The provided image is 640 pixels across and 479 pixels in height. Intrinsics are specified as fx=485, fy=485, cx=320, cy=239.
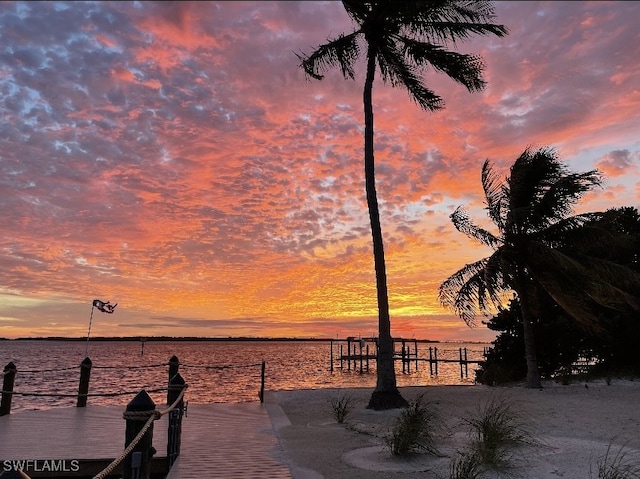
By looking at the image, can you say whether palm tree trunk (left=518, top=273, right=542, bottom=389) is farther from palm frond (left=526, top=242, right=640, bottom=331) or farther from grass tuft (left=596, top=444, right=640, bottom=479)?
grass tuft (left=596, top=444, right=640, bottom=479)

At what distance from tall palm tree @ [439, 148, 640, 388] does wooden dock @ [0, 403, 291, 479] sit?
1061 cm

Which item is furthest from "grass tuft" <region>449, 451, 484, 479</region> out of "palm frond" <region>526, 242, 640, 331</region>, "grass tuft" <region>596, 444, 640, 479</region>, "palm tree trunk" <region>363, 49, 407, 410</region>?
"palm frond" <region>526, 242, 640, 331</region>

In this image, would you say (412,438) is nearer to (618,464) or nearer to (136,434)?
(618,464)

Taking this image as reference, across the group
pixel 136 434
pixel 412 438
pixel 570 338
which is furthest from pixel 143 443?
pixel 570 338

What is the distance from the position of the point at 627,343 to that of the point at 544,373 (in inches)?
163

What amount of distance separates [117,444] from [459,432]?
23.9 feet

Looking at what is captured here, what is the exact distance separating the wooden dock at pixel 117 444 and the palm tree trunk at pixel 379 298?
146 inches

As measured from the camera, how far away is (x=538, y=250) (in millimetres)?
19250

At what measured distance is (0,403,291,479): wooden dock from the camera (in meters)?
8.24

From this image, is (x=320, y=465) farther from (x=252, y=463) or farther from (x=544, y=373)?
(x=544, y=373)

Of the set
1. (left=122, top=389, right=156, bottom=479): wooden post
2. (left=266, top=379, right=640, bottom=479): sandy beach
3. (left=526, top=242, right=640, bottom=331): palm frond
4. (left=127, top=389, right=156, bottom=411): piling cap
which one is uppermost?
(left=526, top=242, right=640, bottom=331): palm frond

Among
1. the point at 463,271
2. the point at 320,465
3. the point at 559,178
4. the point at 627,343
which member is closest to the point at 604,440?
the point at 320,465

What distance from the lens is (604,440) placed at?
10.2 meters

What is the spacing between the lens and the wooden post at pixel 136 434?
18.5ft
